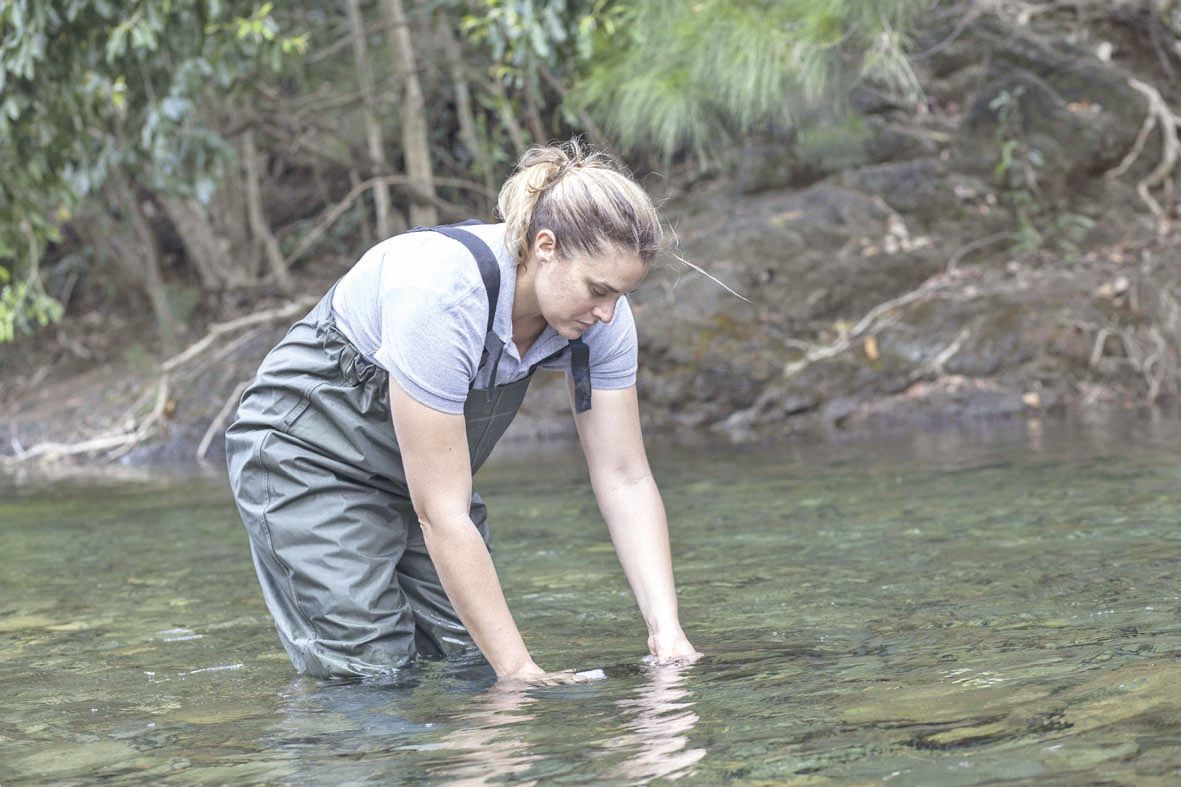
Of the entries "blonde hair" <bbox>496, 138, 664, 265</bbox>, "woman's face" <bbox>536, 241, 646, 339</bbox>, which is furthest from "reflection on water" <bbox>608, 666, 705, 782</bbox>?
"blonde hair" <bbox>496, 138, 664, 265</bbox>

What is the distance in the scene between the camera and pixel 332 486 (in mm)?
3219

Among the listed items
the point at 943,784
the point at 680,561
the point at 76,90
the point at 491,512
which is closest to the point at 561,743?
the point at 943,784

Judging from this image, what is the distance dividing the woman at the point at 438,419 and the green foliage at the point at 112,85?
415 cm

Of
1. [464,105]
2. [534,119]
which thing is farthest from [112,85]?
[464,105]

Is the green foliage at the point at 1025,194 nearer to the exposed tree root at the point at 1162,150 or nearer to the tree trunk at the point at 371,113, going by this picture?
the exposed tree root at the point at 1162,150

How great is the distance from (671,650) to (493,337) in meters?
0.86

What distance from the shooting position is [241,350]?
11.2 m

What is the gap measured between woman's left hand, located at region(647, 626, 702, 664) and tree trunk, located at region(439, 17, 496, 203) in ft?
29.0

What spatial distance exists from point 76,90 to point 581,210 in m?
5.77

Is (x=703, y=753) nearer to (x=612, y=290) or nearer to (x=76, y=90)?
(x=612, y=290)

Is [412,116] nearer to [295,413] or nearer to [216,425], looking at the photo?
[216,425]

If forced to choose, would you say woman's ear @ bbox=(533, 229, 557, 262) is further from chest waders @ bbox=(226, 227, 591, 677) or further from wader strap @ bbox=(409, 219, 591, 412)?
chest waders @ bbox=(226, 227, 591, 677)

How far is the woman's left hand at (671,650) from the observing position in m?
3.28

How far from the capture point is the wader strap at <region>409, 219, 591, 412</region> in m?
2.85
